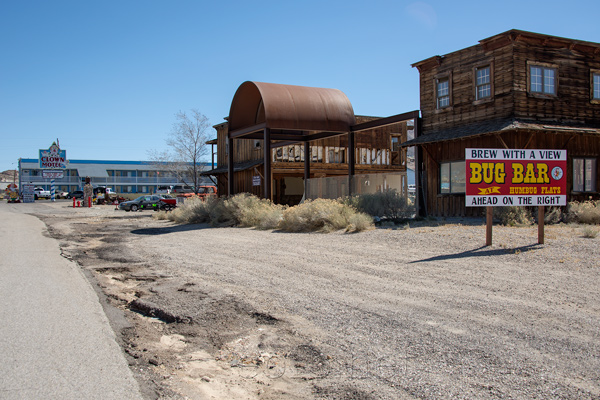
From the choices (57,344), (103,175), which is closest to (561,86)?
(57,344)

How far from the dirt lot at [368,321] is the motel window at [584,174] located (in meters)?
9.99

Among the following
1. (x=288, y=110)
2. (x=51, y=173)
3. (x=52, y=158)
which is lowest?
(x=51, y=173)

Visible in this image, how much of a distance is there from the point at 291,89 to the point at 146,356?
65.1 ft

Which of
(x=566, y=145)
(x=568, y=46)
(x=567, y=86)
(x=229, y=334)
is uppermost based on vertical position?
(x=568, y=46)

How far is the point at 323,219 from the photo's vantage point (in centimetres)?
1716

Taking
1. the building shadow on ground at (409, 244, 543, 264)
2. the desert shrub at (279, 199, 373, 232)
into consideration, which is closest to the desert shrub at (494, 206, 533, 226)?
the desert shrub at (279, 199, 373, 232)

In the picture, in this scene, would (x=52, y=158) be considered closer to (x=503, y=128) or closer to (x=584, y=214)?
(x=503, y=128)

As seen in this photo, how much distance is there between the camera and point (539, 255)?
1008 centimetres

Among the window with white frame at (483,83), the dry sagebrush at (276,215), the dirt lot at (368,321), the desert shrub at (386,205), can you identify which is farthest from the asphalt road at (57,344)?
the window with white frame at (483,83)

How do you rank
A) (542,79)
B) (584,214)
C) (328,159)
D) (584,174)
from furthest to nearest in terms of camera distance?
(328,159), (584,174), (542,79), (584,214)

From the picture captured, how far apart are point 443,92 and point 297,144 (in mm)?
13466

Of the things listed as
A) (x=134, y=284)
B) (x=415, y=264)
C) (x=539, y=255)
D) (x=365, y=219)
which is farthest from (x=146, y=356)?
(x=365, y=219)

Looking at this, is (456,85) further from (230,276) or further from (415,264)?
(230,276)

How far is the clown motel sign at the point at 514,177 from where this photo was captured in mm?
11906
